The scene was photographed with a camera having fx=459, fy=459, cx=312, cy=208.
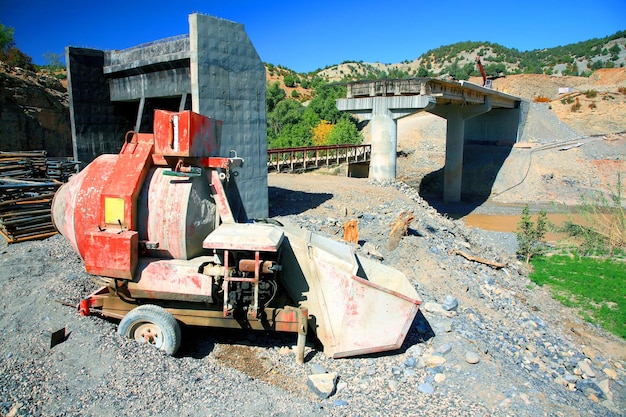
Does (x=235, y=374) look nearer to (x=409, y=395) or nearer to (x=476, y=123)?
(x=409, y=395)

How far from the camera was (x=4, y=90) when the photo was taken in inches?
840

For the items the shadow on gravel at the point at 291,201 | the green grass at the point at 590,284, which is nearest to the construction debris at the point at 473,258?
the green grass at the point at 590,284

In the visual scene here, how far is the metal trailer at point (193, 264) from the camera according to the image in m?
5.52

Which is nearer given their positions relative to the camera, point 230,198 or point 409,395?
point 409,395

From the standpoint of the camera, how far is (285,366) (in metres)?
5.93

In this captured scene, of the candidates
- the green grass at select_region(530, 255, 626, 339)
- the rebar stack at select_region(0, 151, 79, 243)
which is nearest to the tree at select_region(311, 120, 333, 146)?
the green grass at select_region(530, 255, 626, 339)

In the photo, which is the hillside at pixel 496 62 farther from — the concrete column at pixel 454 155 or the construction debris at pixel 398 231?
the construction debris at pixel 398 231

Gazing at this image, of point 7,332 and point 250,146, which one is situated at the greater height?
point 250,146

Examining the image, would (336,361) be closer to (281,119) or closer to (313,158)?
(313,158)

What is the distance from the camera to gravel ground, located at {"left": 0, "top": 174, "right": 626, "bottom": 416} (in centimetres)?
469

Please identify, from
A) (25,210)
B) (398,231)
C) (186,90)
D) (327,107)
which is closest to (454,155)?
(327,107)

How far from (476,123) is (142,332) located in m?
36.1

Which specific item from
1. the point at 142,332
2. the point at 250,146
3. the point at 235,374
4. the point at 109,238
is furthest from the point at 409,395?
the point at 250,146

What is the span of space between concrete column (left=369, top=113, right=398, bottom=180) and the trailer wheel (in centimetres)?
1702
